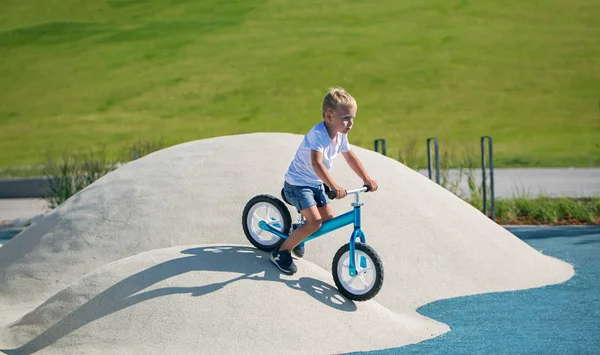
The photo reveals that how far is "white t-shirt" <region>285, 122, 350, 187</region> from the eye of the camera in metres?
7.23

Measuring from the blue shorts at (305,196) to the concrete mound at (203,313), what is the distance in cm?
65

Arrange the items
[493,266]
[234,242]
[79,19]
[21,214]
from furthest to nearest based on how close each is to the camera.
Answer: [79,19] → [21,214] → [493,266] → [234,242]

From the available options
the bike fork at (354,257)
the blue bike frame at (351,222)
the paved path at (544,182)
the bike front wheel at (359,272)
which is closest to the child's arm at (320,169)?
the blue bike frame at (351,222)

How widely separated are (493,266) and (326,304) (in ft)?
10.1

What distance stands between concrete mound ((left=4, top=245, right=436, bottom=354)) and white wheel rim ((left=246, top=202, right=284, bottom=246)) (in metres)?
0.17

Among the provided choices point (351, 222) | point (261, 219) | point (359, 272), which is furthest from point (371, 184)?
point (261, 219)

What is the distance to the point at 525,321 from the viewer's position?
7.93m

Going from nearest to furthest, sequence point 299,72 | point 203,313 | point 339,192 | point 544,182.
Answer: point 339,192 → point 203,313 → point 544,182 → point 299,72

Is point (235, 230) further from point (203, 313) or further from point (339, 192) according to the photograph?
point (339, 192)

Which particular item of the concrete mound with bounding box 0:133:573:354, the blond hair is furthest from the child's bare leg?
the concrete mound with bounding box 0:133:573:354

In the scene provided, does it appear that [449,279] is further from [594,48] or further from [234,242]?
[594,48]

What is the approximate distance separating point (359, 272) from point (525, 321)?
5.32 feet

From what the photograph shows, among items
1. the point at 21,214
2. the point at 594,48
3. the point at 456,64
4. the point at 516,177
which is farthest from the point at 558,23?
the point at 21,214

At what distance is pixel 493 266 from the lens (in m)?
9.89
